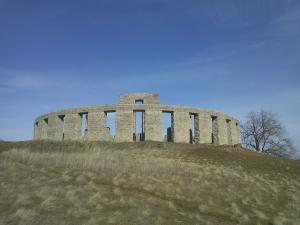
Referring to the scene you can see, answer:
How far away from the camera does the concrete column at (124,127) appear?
33406mm

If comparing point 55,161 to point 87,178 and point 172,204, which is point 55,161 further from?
point 172,204

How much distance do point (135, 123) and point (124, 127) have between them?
1840 mm

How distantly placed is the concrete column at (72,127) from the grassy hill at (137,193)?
52.1ft

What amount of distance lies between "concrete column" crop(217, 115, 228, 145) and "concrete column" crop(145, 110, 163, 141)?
320 inches

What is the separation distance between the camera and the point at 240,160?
81.3ft

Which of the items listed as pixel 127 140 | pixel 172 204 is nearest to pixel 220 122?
pixel 127 140

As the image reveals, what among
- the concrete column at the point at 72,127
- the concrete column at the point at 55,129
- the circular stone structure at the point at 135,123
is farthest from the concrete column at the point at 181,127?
the concrete column at the point at 55,129

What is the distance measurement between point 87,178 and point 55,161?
147 inches

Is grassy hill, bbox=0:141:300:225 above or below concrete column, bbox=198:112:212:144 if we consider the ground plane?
below

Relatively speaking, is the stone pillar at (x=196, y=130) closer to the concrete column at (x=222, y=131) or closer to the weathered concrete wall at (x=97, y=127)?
the concrete column at (x=222, y=131)

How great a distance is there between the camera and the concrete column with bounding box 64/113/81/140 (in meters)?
35.2

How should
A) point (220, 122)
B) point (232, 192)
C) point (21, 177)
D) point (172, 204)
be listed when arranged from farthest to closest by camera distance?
point (220, 122)
point (232, 192)
point (21, 177)
point (172, 204)

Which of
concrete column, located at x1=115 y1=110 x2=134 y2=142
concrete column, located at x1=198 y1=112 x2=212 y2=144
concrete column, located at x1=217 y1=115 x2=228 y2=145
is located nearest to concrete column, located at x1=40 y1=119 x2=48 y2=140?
concrete column, located at x1=115 y1=110 x2=134 y2=142

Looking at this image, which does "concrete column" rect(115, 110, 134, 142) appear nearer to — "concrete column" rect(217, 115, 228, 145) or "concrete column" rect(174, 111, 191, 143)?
"concrete column" rect(174, 111, 191, 143)
